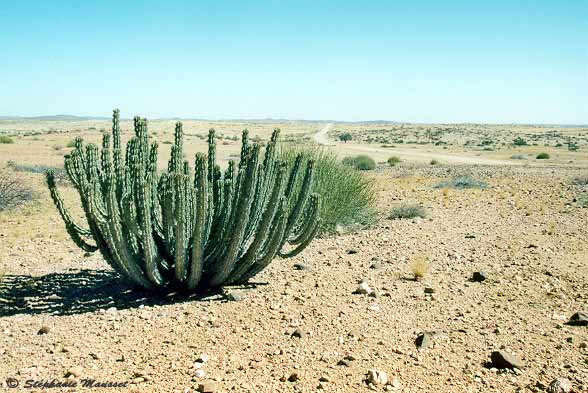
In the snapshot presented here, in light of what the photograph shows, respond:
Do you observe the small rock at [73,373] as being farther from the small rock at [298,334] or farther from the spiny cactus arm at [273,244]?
the spiny cactus arm at [273,244]

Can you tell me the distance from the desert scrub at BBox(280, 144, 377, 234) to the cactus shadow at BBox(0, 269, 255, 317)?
3893 mm

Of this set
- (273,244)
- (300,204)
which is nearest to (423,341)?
(273,244)

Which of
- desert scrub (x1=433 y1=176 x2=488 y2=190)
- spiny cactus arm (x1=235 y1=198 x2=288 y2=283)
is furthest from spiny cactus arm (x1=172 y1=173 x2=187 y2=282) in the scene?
desert scrub (x1=433 y1=176 x2=488 y2=190)

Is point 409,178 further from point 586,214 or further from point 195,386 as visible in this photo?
point 195,386

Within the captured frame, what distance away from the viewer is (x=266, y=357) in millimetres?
4387

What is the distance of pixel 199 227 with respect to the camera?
5586 mm

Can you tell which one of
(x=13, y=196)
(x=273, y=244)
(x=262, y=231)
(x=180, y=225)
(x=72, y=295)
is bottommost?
(x=72, y=295)

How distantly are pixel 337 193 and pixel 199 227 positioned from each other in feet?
16.1

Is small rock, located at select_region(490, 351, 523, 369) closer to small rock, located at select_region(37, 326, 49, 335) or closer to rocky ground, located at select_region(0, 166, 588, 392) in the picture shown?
rocky ground, located at select_region(0, 166, 588, 392)

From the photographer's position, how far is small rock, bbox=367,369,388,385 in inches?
155

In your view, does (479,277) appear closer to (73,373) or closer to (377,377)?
(377,377)

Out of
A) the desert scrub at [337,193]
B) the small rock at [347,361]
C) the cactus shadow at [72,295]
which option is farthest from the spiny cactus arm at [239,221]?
the desert scrub at [337,193]

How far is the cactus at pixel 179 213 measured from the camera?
5516 millimetres

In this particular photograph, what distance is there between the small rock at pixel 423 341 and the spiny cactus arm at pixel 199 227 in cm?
242
